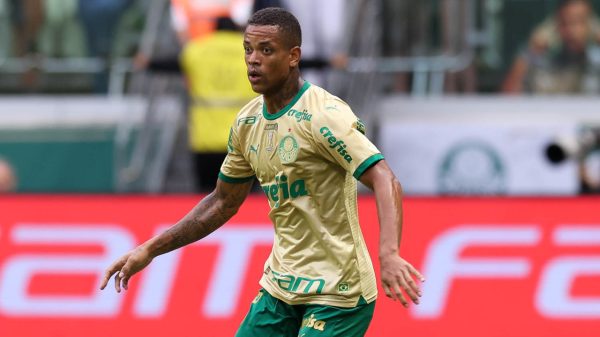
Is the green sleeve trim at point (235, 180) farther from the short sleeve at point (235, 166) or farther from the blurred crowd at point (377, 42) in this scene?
the blurred crowd at point (377, 42)

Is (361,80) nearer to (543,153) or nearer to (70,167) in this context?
(543,153)

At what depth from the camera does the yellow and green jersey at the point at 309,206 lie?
536 centimetres

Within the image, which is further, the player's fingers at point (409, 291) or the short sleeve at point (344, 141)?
the short sleeve at point (344, 141)

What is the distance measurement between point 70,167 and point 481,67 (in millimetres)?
4251

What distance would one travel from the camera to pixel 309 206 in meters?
5.43

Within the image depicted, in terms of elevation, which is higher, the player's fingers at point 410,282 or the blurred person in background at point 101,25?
the player's fingers at point 410,282

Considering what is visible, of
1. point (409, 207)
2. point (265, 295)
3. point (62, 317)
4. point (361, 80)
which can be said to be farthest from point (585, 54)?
point (265, 295)

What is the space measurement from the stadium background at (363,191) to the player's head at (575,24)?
17cm

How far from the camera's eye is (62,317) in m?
9.56

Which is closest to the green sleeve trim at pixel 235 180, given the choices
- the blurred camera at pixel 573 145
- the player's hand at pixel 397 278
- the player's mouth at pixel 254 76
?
the player's mouth at pixel 254 76

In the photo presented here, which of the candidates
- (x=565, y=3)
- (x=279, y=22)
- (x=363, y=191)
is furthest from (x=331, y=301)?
(x=565, y=3)

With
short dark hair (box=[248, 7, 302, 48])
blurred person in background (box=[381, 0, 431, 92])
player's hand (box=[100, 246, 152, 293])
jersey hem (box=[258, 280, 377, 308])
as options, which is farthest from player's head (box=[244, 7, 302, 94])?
blurred person in background (box=[381, 0, 431, 92])

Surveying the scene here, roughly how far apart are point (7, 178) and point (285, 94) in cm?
752

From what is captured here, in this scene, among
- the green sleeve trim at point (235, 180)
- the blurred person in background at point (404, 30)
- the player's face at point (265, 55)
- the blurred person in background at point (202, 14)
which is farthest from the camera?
the blurred person in background at point (404, 30)
